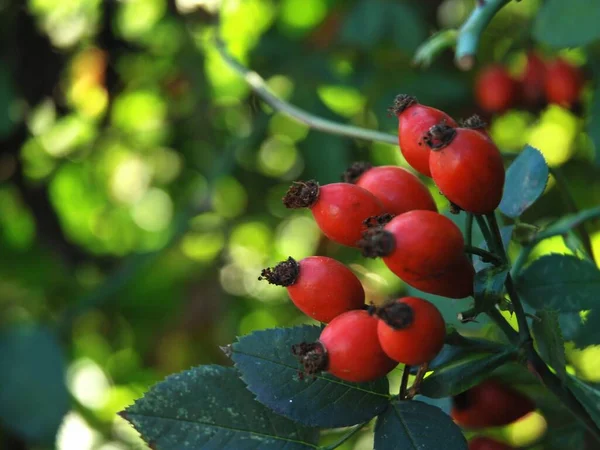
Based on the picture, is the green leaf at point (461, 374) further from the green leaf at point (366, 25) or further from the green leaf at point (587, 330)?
the green leaf at point (366, 25)

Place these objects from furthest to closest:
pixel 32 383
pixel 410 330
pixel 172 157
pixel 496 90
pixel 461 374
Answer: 1. pixel 172 157
2. pixel 496 90
3. pixel 32 383
4. pixel 461 374
5. pixel 410 330

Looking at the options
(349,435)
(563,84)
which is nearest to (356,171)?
(349,435)

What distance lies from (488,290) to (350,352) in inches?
6.1

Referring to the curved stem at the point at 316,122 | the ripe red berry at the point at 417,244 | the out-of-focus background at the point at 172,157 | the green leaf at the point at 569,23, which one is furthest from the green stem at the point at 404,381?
the out-of-focus background at the point at 172,157

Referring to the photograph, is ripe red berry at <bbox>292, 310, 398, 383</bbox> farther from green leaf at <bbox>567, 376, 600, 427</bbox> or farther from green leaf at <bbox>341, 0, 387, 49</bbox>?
green leaf at <bbox>341, 0, 387, 49</bbox>

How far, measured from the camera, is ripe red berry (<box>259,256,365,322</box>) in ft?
3.00

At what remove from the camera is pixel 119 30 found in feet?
9.43

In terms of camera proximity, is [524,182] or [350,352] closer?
[350,352]

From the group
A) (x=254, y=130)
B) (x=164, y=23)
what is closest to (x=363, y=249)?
(x=254, y=130)

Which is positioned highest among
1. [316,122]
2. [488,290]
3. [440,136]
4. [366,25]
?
[440,136]

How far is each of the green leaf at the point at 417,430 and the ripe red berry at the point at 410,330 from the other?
0.10 m

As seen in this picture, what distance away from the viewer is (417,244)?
802 mm

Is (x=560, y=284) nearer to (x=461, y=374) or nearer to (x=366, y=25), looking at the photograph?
(x=461, y=374)

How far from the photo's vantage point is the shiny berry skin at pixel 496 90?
246 cm
